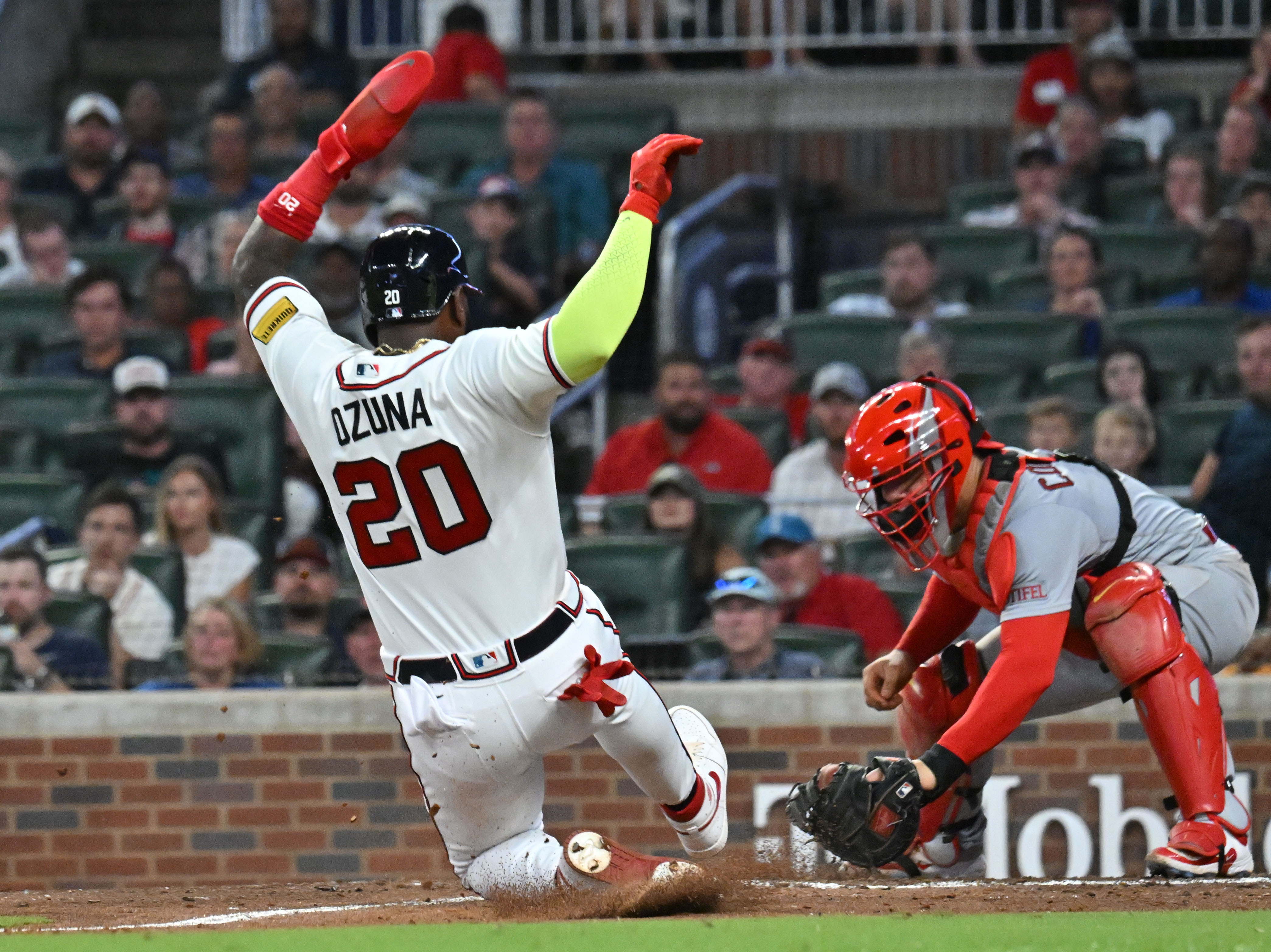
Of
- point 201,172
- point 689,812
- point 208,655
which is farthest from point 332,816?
point 201,172

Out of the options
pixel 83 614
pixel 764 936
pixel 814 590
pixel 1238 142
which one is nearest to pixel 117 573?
pixel 83 614

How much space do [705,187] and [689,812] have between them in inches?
320

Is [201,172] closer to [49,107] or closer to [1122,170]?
[49,107]

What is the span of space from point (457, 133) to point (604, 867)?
7657mm

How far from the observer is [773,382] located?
29.5 ft

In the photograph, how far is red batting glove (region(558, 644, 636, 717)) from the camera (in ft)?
14.5

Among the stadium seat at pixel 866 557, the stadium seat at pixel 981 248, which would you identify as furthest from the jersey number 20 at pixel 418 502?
the stadium seat at pixel 981 248

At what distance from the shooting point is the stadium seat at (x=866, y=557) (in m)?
7.83

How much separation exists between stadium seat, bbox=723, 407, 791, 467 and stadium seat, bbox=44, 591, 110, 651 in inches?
116

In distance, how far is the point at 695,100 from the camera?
12523 mm

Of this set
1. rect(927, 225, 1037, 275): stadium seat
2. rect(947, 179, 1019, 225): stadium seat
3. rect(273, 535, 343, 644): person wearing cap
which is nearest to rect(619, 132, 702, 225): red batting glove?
rect(273, 535, 343, 644): person wearing cap

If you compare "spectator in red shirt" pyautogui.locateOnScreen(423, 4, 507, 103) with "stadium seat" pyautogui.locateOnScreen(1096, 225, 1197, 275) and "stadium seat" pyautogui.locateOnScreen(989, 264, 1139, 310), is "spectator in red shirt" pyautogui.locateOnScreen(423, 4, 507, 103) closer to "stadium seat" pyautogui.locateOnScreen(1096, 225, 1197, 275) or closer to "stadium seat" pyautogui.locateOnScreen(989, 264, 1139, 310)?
"stadium seat" pyautogui.locateOnScreen(989, 264, 1139, 310)

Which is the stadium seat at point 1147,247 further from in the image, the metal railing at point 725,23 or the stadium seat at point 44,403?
the stadium seat at point 44,403

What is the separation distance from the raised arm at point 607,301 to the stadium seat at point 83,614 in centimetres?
356
